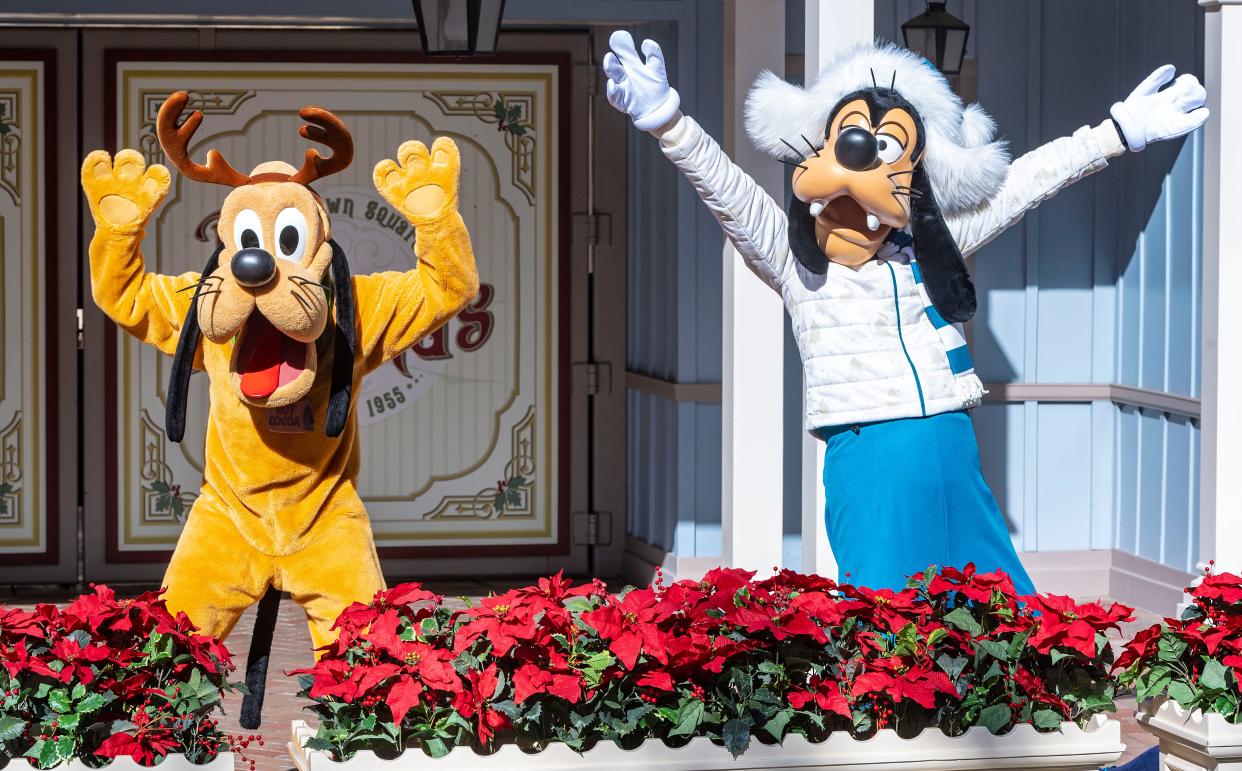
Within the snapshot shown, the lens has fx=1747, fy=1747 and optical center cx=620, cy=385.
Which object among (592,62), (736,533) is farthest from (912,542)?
(592,62)

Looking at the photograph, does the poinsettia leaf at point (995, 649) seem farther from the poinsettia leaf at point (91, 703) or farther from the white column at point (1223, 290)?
the white column at point (1223, 290)

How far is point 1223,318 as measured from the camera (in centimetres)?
549

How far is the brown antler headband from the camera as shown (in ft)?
16.1

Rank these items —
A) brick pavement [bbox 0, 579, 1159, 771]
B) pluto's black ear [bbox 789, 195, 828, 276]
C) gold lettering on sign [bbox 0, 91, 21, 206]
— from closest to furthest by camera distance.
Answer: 1. pluto's black ear [bbox 789, 195, 828, 276]
2. brick pavement [bbox 0, 579, 1159, 771]
3. gold lettering on sign [bbox 0, 91, 21, 206]

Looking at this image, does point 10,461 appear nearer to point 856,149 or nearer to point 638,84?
point 638,84

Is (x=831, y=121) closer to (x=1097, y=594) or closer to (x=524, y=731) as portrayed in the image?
(x=524, y=731)

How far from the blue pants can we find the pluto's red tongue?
1.59 meters

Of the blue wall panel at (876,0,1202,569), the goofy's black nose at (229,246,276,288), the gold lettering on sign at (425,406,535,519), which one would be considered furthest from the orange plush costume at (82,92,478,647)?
the blue wall panel at (876,0,1202,569)

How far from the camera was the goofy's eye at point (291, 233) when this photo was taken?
490 cm

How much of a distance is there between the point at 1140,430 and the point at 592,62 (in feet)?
10.3

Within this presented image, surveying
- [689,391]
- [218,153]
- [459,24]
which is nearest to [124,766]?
[218,153]

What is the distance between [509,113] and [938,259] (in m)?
4.16

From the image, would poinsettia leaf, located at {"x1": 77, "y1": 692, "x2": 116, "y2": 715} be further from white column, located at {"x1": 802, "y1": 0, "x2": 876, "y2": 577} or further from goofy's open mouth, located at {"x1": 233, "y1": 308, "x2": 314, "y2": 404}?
white column, located at {"x1": 802, "y1": 0, "x2": 876, "y2": 577}

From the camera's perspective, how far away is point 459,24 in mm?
5355
